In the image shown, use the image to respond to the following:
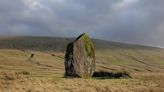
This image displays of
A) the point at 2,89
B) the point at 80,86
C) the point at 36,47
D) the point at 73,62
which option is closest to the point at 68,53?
the point at 73,62

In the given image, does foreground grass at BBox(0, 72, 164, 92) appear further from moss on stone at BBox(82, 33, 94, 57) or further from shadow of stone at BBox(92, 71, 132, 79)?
moss on stone at BBox(82, 33, 94, 57)

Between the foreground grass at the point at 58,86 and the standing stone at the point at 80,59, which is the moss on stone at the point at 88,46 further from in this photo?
the foreground grass at the point at 58,86

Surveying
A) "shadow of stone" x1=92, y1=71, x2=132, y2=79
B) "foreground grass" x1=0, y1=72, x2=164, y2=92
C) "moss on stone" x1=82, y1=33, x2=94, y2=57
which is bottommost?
"shadow of stone" x1=92, y1=71, x2=132, y2=79

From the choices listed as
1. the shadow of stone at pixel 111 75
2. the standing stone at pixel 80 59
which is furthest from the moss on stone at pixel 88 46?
the shadow of stone at pixel 111 75

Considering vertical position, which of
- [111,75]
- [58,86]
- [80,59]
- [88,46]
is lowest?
[111,75]

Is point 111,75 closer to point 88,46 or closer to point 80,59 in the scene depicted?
point 80,59

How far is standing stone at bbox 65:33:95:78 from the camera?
42906 mm

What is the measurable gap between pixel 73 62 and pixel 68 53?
66.2 inches

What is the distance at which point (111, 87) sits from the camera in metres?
30.8

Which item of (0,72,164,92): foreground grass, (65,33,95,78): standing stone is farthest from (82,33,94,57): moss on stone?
(0,72,164,92): foreground grass

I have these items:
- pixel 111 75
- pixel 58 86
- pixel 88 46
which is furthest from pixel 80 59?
pixel 58 86

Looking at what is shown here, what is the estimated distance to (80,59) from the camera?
4409 centimetres

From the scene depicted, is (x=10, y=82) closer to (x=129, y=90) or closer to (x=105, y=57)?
(x=129, y=90)

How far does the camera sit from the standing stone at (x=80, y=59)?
42906 millimetres
